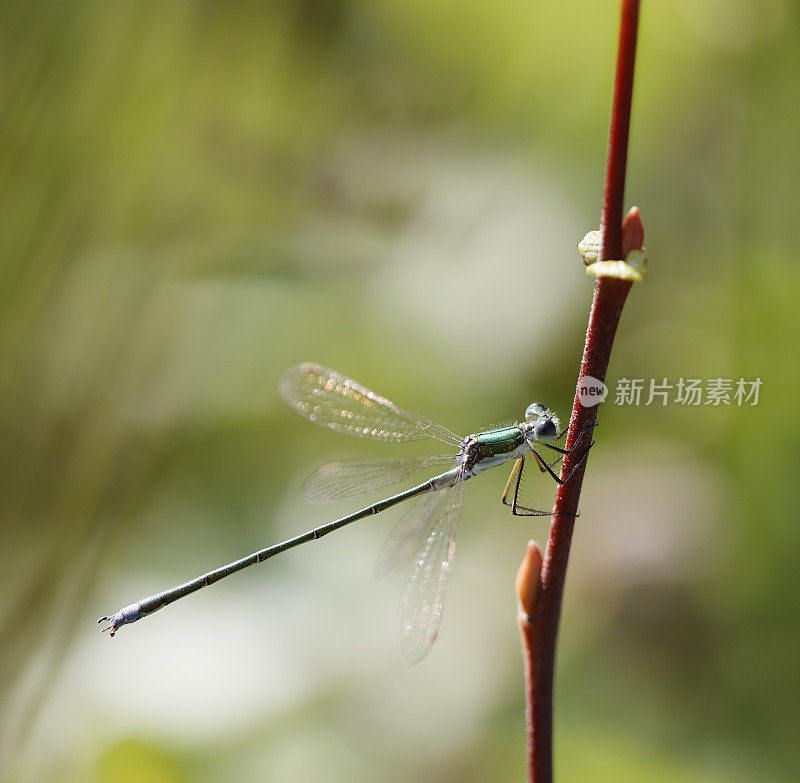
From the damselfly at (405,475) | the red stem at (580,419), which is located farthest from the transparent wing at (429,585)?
the red stem at (580,419)

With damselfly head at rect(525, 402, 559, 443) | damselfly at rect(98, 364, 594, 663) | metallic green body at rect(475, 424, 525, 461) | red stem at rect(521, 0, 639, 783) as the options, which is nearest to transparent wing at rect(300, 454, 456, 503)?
damselfly at rect(98, 364, 594, 663)

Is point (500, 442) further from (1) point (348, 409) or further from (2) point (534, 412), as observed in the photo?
(1) point (348, 409)

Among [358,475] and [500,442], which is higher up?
[500,442]

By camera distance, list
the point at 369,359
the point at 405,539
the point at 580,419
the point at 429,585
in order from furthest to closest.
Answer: the point at 369,359, the point at 405,539, the point at 429,585, the point at 580,419

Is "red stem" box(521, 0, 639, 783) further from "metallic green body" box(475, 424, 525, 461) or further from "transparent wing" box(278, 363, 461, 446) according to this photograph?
"transparent wing" box(278, 363, 461, 446)

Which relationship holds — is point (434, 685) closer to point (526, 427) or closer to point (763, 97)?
point (526, 427)

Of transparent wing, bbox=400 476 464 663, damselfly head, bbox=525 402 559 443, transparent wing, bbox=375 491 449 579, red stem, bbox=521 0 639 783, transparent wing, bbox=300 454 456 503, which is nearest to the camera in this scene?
red stem, bbox=521 0 639 783

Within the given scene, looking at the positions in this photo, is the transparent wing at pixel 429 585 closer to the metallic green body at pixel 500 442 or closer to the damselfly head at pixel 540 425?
the metallic green body at pixel 500 442

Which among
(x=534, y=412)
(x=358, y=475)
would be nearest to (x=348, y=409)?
(x=358, y=475)
